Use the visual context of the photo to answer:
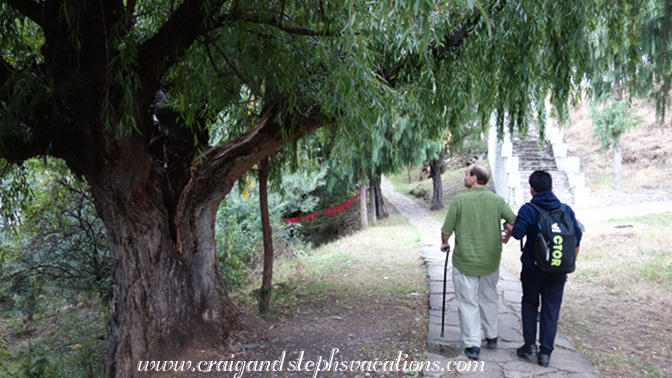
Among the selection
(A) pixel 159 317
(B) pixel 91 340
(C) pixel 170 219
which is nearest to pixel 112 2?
(C) pixel 170 219

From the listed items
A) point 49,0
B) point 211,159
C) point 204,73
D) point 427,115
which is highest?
point 49,0

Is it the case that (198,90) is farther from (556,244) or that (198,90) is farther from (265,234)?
(556,244)

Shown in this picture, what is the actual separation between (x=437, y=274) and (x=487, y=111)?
318 cm

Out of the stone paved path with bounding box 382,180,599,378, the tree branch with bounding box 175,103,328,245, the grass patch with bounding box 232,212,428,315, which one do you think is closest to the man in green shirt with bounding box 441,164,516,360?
the stone paved path with bounding box 382,180,599,378

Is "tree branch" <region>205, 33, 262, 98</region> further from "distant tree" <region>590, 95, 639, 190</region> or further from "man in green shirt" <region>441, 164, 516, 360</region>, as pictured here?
"distant tree" <region>590, 95, 639, 190</region>

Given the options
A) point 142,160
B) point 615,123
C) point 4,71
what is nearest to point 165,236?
point 142,160

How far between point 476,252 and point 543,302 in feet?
2.11

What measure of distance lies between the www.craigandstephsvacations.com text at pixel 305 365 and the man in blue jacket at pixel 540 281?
0.53 meters

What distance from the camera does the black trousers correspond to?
333cm

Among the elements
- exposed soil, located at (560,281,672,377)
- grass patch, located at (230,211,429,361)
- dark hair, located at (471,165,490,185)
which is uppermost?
dark hair, located at (471,165,490,185)

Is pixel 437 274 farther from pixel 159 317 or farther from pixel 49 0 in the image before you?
pixel 49 0

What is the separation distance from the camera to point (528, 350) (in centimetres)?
352

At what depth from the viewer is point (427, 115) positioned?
4.36 metres

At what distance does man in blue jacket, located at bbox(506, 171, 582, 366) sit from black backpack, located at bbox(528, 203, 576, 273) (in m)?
0.09
